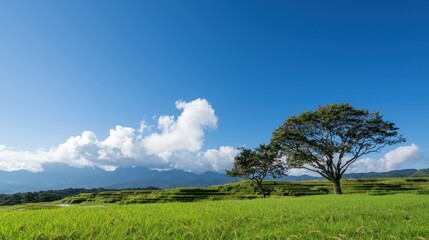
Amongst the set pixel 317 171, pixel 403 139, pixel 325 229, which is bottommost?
pixel 325 229

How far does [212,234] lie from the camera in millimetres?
4898

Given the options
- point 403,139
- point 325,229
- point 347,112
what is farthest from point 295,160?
point 325,229

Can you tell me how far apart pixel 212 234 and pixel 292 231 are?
Answer: 1.56 m

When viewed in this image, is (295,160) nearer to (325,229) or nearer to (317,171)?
(317,171)

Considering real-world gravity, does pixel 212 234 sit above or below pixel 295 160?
below

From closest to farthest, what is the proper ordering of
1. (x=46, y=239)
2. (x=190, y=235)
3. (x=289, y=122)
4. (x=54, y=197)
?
1. (x=46, y=239)
2. (x=190, y=235)
3. (x=289, y=122)
4. (x=54, y=197)

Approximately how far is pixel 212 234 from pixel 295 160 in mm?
47330

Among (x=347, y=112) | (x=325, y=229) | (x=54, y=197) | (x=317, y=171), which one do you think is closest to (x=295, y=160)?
(x=317, y=171)

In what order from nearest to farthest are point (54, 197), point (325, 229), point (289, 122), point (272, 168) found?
point (325, 229) < point (289, 122) < point (272, 168) < point (54, 197)

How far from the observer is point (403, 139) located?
44.5m

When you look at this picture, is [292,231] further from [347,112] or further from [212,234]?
[347,112]

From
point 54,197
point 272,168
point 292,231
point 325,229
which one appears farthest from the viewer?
point 54,197

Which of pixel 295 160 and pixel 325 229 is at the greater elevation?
pixel 295 160

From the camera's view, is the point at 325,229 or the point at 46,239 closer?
the point at 46,239
